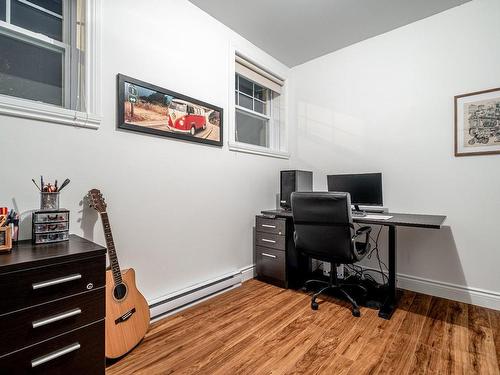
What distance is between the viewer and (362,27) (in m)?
2.70

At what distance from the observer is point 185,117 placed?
7.32 feet

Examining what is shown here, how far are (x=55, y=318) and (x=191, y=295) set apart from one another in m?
1.22

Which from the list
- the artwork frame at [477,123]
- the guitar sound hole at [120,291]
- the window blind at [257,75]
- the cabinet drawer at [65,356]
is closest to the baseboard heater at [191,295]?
the guitar sound hole at [120,291]

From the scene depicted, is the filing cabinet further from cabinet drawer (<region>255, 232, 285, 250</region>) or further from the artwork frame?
the artwork frame

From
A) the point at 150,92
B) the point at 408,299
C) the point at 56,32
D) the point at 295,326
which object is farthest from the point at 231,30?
the point at 408,299

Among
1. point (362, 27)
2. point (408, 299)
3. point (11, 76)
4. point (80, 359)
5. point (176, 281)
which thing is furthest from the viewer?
point (362, 27)

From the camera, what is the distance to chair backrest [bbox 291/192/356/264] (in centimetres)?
203

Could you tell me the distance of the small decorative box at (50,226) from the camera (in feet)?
4.30

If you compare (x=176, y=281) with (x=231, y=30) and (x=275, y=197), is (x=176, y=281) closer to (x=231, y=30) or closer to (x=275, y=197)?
(x=275, y=197)

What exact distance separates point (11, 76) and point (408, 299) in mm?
3521

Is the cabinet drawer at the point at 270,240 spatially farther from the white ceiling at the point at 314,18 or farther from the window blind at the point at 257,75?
the white ceiling at the point at 314,18

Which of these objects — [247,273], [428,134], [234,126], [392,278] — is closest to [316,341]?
[392,278]

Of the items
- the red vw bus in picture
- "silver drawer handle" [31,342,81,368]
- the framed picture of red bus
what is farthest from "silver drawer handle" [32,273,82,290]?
the red vw bus in picture

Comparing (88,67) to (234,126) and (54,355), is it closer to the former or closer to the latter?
(234,126)
